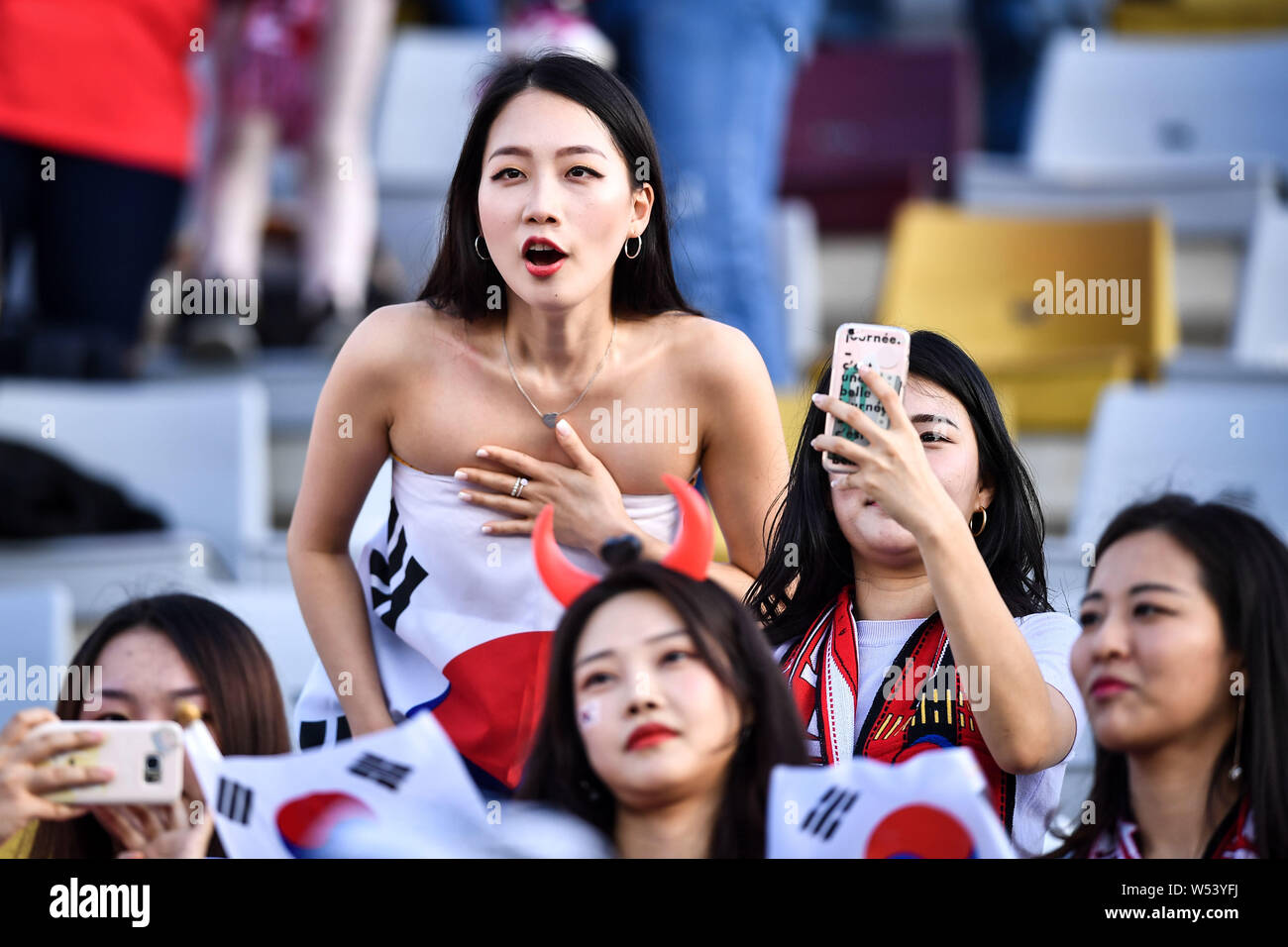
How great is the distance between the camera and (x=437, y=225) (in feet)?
7.38

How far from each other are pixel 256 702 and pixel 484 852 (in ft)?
1.55

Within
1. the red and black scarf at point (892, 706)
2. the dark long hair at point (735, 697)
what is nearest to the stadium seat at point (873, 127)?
the red and black scarf at point (892, 706)

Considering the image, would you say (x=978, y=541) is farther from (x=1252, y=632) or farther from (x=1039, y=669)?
(x=1252, y=632)

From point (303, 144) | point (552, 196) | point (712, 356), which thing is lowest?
point (712, 356)

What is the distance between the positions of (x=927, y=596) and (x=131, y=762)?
2.55 ft

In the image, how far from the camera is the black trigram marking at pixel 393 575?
1830 mm

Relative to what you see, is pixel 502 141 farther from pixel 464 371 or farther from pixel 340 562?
pixel 340 562

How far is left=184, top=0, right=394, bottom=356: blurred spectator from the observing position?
12.1ft

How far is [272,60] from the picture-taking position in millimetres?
3832

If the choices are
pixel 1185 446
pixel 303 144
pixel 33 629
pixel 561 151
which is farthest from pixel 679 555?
pixel 303 144

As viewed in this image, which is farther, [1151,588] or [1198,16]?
[1198,16]

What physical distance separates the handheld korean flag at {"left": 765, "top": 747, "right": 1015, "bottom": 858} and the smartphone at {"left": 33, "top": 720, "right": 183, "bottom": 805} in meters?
0.53
